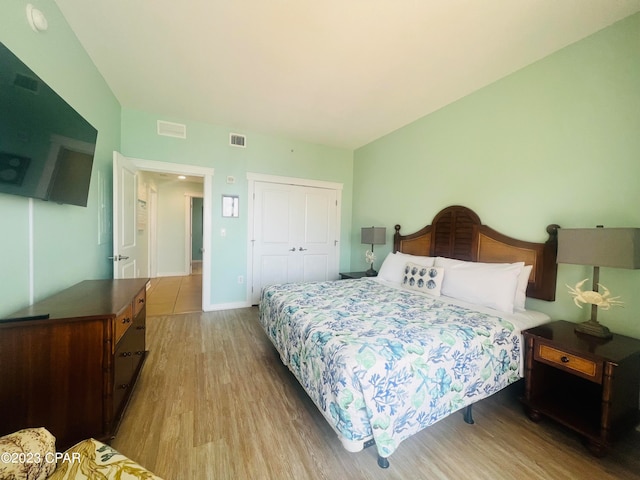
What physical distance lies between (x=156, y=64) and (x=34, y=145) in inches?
58.3

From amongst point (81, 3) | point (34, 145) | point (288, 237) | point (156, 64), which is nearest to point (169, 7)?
point (81, 3)

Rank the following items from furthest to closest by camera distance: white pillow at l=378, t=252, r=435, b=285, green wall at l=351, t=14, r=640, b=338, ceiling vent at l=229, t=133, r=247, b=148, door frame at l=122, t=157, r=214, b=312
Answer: ceiling vent at l=229, t=133, r=247, b=148
door frame at l=122, t=157, r=214, b=312
white pillow at l=378, t=252, r=435, b=285
green wall at l=351, t=14, r=640, b=338

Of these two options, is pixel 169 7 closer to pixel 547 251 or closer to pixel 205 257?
pixel 205 257

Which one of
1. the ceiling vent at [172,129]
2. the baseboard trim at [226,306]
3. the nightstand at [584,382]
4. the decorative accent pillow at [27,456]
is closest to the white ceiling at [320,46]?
the ceiling vent at [172,129]

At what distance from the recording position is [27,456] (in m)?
0.84

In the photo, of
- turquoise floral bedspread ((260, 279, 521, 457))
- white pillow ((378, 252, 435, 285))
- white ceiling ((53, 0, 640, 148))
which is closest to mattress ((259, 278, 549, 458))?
turquoise floral bedspread ((260, 279, 521, 457))

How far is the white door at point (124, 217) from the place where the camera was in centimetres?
258

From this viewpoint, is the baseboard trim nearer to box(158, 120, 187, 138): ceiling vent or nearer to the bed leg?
box(158, 120, 187, 138): ceiling vent

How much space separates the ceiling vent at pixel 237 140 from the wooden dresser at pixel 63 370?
9.80ft

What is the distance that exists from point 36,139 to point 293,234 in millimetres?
3210

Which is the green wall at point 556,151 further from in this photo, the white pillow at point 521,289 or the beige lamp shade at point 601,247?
the beige lamp shade at point 601,247

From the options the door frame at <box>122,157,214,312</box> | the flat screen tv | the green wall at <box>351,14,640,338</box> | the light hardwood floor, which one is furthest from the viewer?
the door frame at <box>122,157,214,312</box>

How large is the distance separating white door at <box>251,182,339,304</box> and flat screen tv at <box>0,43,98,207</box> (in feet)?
7.99

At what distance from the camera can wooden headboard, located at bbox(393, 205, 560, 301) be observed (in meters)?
2.12
